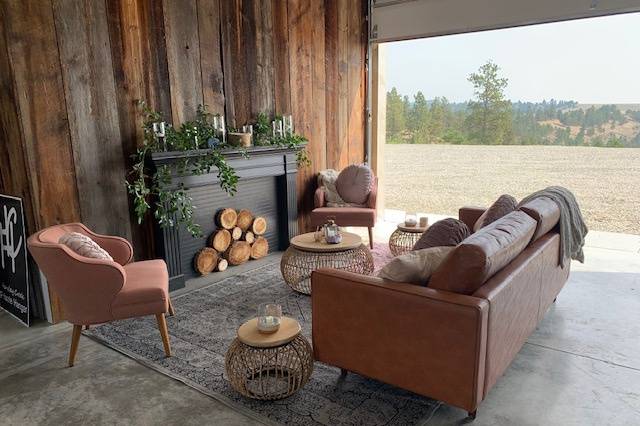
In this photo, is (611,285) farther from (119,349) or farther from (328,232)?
(119,349)

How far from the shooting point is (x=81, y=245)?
2654mm

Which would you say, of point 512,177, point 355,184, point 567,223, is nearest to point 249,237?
point 355,184

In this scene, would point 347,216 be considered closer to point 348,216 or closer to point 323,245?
point 348,216

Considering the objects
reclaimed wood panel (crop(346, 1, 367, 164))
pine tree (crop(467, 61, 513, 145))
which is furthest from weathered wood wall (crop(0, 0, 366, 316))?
pine tree (crop(467, 61, 513, 145))

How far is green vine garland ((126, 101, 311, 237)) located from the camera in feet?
11.7

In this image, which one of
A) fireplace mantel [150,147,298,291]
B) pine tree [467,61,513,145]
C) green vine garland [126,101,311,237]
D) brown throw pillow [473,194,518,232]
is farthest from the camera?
pine tree [467,61,513,145]

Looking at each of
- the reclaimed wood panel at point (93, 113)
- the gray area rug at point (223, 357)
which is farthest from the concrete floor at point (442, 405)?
the reclaimed wood panel at point (93, 113)

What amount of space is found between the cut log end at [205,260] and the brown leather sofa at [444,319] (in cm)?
198

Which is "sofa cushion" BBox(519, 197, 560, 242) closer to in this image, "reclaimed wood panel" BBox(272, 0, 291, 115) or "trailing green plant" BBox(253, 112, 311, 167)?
"trailing green plant" BBox(253, 112, 311, 167)

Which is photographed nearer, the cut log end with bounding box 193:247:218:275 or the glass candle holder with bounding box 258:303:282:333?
the glass candle holder with bounding box 258:303:282:333

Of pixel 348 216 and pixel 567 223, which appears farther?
pixel 348 216

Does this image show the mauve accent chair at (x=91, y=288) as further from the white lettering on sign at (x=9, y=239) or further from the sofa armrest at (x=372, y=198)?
the sofa armrest at (x=372, y=198)

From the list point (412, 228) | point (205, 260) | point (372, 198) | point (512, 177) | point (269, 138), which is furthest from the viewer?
point (512, 177)

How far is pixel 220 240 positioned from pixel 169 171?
856mm
